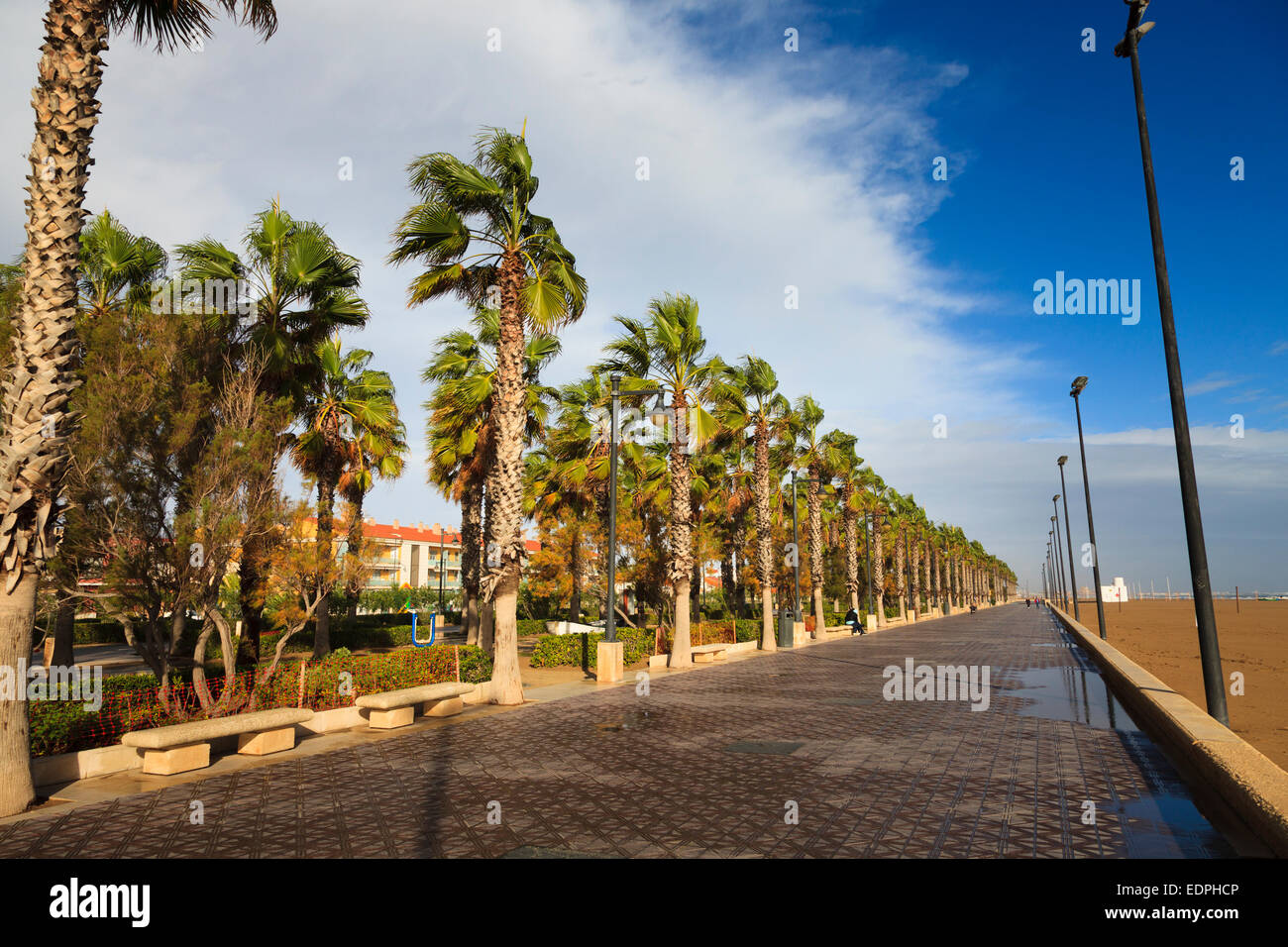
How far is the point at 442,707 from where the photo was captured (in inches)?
522

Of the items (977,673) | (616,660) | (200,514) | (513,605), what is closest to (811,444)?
(977,673)

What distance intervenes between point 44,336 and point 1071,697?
1749cm

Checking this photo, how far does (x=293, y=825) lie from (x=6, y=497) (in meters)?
4.22

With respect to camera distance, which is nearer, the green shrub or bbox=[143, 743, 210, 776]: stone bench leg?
bbox=[143, 743, 210, 776]: stone bench leg

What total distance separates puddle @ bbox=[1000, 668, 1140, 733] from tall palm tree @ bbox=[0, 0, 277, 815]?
13.9 m

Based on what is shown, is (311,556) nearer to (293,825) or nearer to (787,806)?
(293,825)

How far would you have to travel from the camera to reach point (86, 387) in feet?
36.2

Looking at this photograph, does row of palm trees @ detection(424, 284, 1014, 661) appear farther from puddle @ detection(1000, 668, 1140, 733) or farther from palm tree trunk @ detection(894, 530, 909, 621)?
palm tree trunk @ detection(894, 530, 909, 621)

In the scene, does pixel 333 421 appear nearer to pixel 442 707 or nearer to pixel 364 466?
pixel 364 466

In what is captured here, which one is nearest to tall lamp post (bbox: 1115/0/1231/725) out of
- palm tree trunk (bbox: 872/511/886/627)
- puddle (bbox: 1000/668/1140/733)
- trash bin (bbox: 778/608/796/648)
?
puddle (bbox: 1000/668/1140/733)

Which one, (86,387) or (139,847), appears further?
(86,387)

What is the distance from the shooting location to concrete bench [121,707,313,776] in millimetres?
8359

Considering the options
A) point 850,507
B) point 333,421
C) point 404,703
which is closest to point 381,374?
point 333,421

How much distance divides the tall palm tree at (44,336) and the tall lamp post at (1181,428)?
1320 cm
